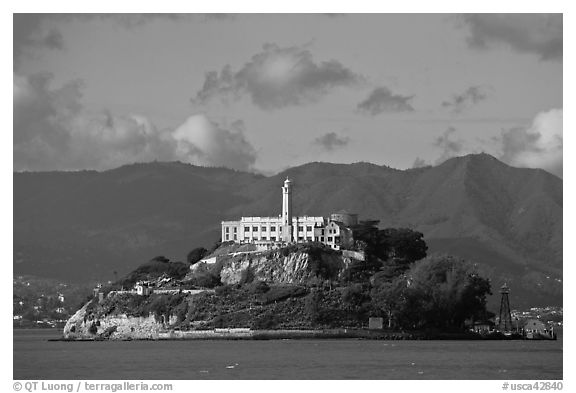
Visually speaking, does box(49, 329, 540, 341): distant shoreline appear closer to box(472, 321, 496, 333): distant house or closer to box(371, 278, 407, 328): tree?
box(371, 278, 407, 328): tree

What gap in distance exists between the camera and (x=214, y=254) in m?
150

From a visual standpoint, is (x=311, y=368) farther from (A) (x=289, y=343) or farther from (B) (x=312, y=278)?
(B) (x=312, y=278)

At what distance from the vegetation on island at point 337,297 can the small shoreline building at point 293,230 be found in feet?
6.19

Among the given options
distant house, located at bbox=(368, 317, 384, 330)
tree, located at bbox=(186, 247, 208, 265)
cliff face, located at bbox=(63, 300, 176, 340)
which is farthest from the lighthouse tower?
distant house, located at bbox=(368, 317, 384, 330)

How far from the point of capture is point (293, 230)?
146 m

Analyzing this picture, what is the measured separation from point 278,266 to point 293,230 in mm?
6218

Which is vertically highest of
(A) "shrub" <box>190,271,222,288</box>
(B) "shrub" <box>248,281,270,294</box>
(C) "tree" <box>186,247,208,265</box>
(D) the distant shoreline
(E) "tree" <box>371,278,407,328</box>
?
(C) "tree" <box>186,247,208,265</box>

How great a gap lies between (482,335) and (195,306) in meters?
26.1

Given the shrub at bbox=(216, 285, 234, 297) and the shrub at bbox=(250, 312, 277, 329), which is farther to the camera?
the shrub at bbox=(216, 285, 234, 297)

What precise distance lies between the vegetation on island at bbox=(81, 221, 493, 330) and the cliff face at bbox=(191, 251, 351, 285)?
0.18 meters

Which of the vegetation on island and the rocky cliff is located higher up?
the rocky cliff

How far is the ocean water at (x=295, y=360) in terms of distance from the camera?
8406 centimetres

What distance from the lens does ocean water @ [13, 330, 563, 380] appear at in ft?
276
